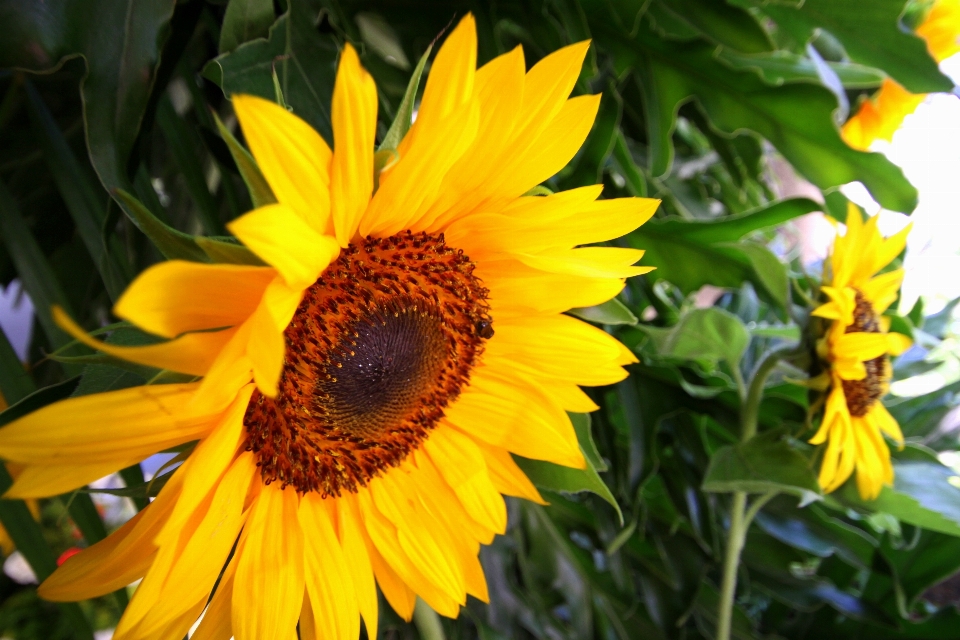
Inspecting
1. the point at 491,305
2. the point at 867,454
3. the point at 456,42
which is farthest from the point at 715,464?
the point at 456,42

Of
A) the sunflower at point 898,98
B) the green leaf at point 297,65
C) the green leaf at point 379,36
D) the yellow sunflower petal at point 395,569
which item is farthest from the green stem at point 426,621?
the sunflower at point 898,98

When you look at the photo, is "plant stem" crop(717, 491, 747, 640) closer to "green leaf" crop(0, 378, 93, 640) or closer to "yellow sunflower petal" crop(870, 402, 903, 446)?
"yellow sunflower petal" crop(870, 402, 903, 446)

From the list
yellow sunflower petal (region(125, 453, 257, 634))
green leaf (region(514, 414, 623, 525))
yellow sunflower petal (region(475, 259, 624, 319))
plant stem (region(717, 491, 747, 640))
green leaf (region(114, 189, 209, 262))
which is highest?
green leaf (region(114, 189, 209, 262))

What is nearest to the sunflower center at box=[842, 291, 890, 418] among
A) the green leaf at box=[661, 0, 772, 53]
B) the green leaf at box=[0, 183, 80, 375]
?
the green leaf at box=[661, 0, 772, 53]

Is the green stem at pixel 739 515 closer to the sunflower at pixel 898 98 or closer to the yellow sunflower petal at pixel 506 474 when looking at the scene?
the yellow sunflower petal at pixel 506 474

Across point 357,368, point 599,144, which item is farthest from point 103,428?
point 599,144

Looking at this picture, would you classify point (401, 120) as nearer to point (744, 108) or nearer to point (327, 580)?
point (327, 580)
